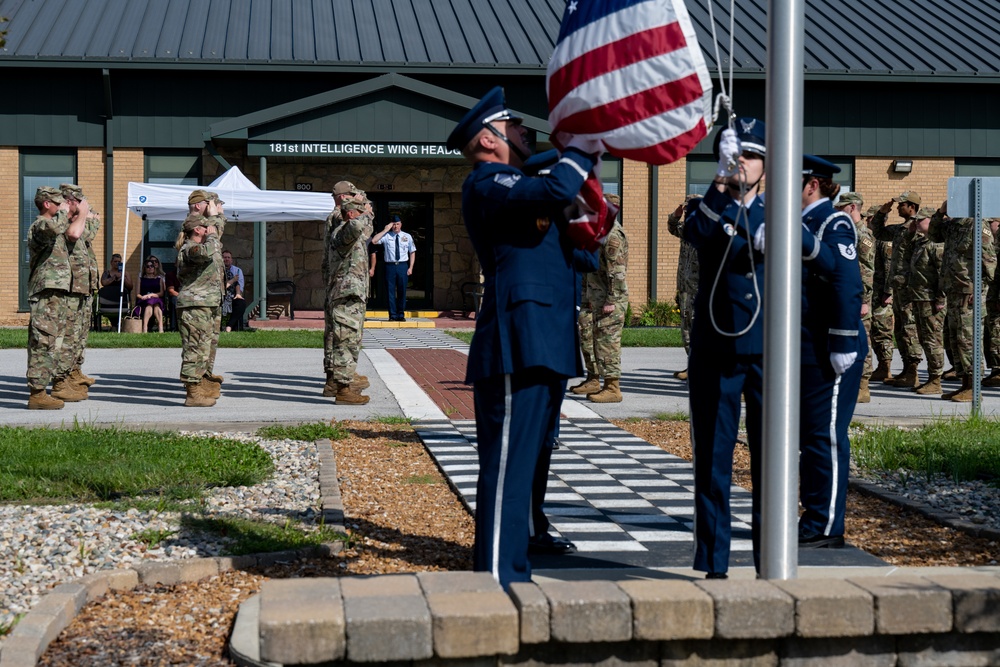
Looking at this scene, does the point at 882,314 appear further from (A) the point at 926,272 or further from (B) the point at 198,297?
(B) the point at 198,297

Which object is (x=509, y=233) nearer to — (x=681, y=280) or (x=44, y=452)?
(x=44, y=452)

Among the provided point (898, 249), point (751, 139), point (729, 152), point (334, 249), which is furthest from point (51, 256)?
point (898, 249)

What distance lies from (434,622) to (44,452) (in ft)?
17.7

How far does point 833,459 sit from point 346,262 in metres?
7.00

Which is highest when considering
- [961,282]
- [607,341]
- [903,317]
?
[961,282]

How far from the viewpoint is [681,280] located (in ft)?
45.8

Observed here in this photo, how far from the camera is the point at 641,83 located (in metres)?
4.51

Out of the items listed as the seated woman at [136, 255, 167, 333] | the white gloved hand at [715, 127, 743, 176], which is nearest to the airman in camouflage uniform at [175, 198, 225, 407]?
the white gloved hand at [715, 127, 743, 176]

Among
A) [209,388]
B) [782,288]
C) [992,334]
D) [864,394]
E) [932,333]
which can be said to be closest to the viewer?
[782,288]

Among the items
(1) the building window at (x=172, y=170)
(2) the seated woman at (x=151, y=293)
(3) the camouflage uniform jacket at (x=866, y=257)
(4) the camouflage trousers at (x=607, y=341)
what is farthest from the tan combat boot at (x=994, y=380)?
(1) the building window at (x=172, y=170)

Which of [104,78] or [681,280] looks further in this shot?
[104,78]

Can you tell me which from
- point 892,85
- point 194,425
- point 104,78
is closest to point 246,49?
point 104,78

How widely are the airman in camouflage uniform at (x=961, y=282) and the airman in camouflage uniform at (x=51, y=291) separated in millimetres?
8735

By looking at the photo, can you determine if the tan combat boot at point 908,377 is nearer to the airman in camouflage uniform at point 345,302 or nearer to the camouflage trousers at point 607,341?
the camouflage trousers at point 607,341
